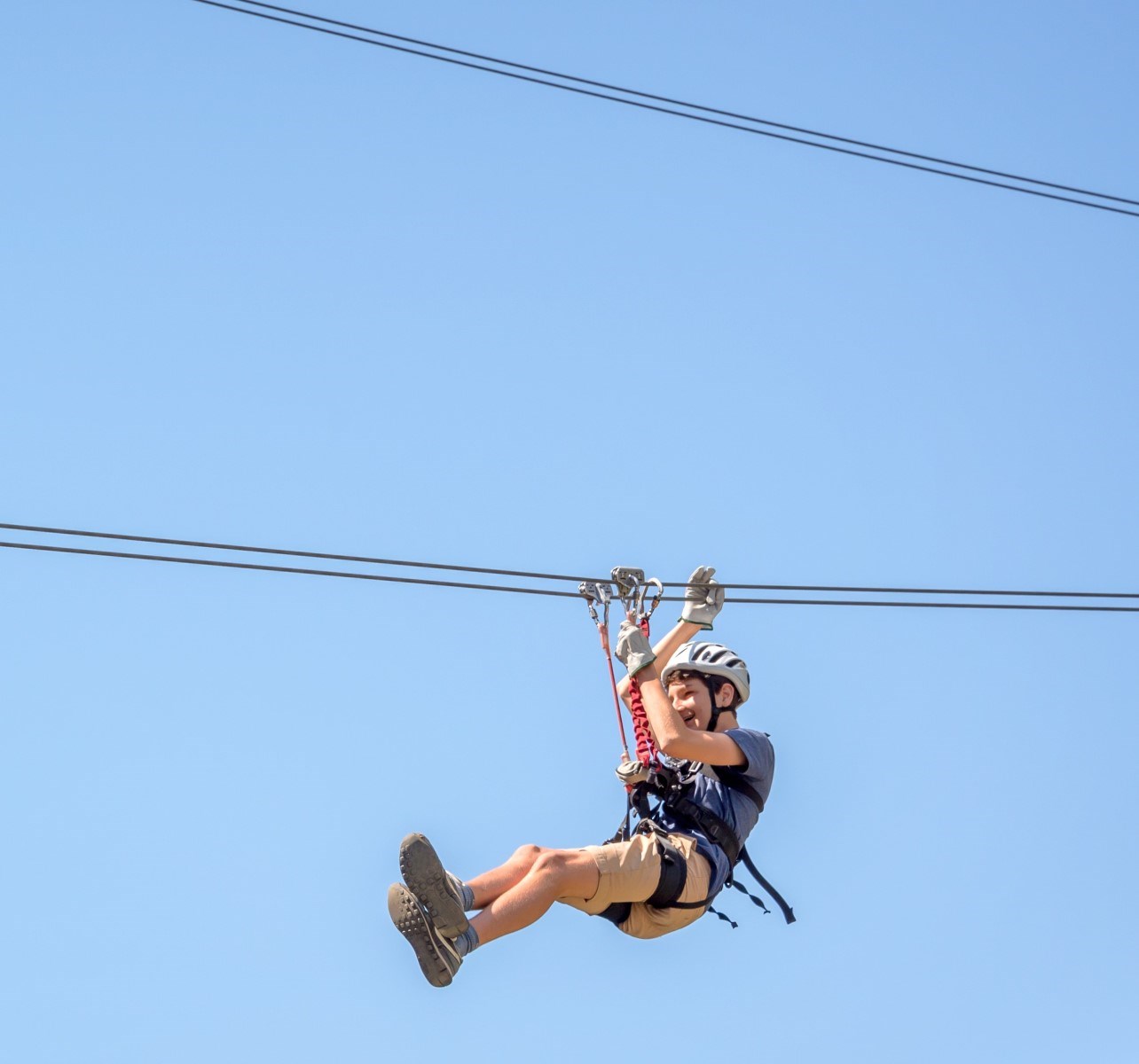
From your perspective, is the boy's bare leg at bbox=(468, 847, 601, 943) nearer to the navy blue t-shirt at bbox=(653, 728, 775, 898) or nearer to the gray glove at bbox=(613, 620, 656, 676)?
the navy blue t-shirt at bbox=(653, 728, 775, 898)

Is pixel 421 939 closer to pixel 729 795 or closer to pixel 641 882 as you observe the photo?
pixel 641 882

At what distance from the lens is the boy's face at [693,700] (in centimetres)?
842

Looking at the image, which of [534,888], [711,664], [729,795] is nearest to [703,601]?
[711,664]

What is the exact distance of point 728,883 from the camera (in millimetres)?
8320

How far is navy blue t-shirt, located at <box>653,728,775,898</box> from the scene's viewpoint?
8.11 metres

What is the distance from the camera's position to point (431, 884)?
7266mm

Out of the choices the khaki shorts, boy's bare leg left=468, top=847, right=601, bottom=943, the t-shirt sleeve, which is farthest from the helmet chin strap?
boy's bare leg left=468, top=847, right=601, bottom=943

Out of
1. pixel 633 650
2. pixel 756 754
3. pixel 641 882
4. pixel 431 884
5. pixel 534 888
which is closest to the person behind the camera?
pixel 431 884

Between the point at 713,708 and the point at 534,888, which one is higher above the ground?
the point at 713,708

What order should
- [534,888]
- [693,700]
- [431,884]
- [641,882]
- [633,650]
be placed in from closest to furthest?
[431,884], [534,888], [641,882], [633,650], [693,700]

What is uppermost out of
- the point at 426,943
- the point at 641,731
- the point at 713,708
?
the point at 713,708

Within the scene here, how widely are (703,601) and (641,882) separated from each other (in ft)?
4.24

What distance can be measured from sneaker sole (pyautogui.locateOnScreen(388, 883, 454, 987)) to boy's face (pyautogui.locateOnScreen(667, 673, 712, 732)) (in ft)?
5.17

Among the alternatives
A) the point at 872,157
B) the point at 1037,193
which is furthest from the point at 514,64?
the point at 1037,193
